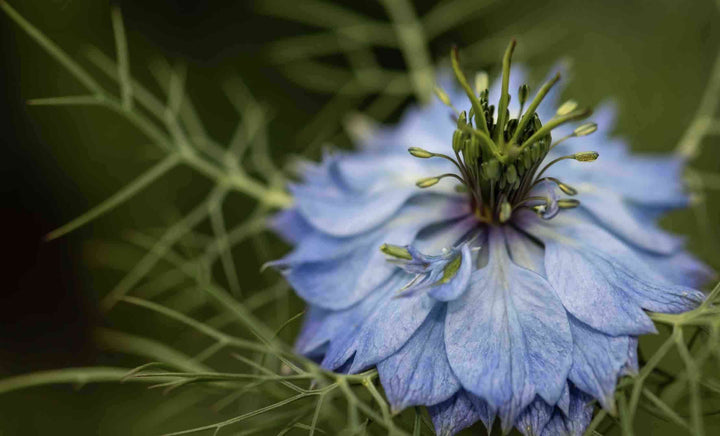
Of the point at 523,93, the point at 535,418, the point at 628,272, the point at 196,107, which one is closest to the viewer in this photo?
the point at 535,418

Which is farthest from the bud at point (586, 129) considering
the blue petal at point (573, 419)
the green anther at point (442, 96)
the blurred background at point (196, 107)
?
the blurred background at point (196, 107)

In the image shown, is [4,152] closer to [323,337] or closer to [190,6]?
[190,6]

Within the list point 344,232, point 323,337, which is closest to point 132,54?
point 344,232

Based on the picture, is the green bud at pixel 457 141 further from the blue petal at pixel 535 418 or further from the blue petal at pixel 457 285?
the blue petal at pixel 535 418

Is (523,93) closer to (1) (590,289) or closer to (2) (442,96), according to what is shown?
(2) (442,96)

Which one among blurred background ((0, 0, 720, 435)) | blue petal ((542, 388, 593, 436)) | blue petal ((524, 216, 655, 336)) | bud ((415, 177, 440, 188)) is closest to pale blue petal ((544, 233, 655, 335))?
blue petal ((524, 216, 655, 336))

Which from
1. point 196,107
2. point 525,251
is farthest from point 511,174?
point 196,107
